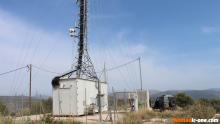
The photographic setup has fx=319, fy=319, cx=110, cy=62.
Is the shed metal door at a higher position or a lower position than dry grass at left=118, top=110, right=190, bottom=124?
higher

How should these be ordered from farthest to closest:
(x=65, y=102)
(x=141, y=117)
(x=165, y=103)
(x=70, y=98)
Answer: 1. (x=165, y=103)
2. (x=65, y=102)
3. (x=70, y=98)
4. (x=141, y=117)

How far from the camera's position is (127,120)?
51.3 ft

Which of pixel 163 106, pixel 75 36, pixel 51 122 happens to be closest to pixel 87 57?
pixel 75 36

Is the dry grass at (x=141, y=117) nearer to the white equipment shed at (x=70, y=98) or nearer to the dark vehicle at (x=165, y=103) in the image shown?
the white equipment shed at (x=70, y=98)

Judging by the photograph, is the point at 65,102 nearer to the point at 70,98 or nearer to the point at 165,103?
the point at 70,98

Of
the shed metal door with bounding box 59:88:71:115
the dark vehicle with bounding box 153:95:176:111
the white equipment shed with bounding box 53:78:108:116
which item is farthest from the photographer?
the dark vehicle with bounding box 153:95:176:111

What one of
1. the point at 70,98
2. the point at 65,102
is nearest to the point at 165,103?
the point at 70,98

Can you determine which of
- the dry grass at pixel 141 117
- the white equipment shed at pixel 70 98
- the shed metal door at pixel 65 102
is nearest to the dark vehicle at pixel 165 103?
the white equipment shed at pixel 70 98

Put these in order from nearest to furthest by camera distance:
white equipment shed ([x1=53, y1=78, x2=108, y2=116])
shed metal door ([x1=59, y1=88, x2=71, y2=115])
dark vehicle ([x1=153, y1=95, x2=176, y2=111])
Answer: white equipment shed ([x1=53, y1=78, x2=108, y2=116]) < shed metal door ([x1=59, y1=88, x2=71, y2=115]) < dark vehicle ([x1=153, y1=95, x2=176, y2=111])

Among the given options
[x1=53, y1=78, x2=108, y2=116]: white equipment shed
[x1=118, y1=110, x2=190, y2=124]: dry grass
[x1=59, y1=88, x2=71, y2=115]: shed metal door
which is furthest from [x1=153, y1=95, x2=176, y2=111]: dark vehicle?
[x1=59, y1=88, x2=71, y2=115]: shed metal door

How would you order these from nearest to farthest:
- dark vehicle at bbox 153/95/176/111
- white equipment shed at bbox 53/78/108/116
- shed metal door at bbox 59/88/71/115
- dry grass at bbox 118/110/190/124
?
dry grass at bbox 118/110/190/124 → white equipment shed at bbox 53/78/108/116 → shed metal door at bbox 59/88/71/115 → dark vehicle at bbox 153/95/176/111

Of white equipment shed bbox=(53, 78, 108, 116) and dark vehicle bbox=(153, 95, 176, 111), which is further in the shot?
dark vehicle bbox=(153, 95, 176, 111)

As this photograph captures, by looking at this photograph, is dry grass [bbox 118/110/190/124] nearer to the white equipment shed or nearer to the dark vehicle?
the white equipment shed

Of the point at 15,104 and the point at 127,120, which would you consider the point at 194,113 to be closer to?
the point at 127,120
